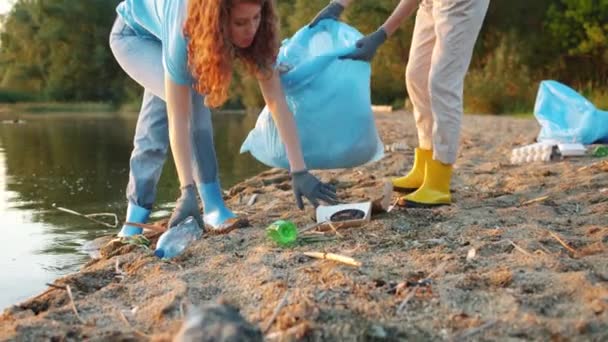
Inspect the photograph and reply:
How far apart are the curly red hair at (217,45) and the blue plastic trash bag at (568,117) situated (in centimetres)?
329

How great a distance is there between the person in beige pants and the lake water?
1457mm

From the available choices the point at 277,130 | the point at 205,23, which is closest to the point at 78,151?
the point at 277,130

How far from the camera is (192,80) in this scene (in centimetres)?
282

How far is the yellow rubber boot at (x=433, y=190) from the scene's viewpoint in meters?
3.29

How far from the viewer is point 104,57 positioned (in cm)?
3123

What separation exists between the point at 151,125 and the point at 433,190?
1214mm

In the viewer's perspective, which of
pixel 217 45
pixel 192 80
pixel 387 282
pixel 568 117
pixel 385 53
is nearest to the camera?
pixel 387 282

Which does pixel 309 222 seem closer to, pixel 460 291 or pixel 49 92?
pixel 460 291

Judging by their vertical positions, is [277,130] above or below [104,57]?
above

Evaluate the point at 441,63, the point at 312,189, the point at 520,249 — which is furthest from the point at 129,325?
the point at 441,63

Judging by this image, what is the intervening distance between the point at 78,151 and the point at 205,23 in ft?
22.1

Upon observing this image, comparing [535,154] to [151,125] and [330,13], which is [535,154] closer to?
[330,13]

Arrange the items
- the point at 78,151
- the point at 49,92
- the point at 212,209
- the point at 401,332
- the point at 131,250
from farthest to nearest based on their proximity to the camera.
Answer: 1. the point at 49,92
2. the point at 78,151
3. the point at 212,209
4. the point at 131,250
5. the point at 401,332

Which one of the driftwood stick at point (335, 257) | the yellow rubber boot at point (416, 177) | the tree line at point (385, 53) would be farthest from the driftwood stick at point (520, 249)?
the tree line at point (385, 53)
